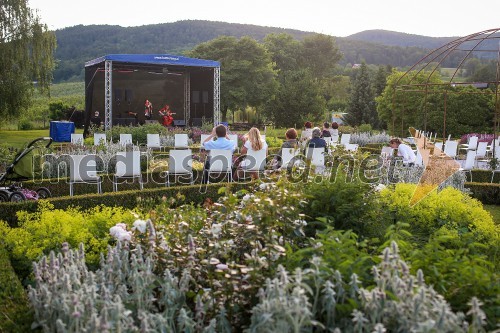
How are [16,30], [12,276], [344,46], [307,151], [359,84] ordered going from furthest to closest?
1. [344,46]
2. [359,84]
3. [16,30]
4. [307,151]
5. [12,276]

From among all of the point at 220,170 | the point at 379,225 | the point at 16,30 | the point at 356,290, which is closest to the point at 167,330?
the point at 356,290

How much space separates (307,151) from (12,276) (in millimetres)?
5784

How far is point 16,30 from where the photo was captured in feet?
68.3

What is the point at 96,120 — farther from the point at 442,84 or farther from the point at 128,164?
the point at 442,84

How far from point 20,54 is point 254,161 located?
1525 cm

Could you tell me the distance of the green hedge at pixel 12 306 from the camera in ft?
8.96

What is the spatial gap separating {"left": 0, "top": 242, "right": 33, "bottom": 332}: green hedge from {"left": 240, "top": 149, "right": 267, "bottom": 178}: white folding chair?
5.33 m

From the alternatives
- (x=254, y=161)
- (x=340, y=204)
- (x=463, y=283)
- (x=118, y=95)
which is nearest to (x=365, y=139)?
(x=254, y=161)

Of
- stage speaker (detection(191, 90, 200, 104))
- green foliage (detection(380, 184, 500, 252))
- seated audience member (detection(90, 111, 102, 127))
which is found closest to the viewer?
green foliage (detection(380, 184, 500, 252))

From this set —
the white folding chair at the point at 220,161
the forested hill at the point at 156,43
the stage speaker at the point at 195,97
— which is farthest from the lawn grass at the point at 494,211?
the forested hill at the point at 156,43

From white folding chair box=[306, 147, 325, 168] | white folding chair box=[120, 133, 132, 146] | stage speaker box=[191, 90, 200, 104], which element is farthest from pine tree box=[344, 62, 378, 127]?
white folding chair box=[306, 147, 325, 168]

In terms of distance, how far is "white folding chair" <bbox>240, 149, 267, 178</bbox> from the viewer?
8.53 metres

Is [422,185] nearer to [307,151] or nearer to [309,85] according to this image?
[307,151]

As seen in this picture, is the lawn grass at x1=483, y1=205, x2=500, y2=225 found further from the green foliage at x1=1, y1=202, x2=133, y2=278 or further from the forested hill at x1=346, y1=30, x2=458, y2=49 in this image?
the forested hill at x1=346, y1=30, x2=458, y2=49
